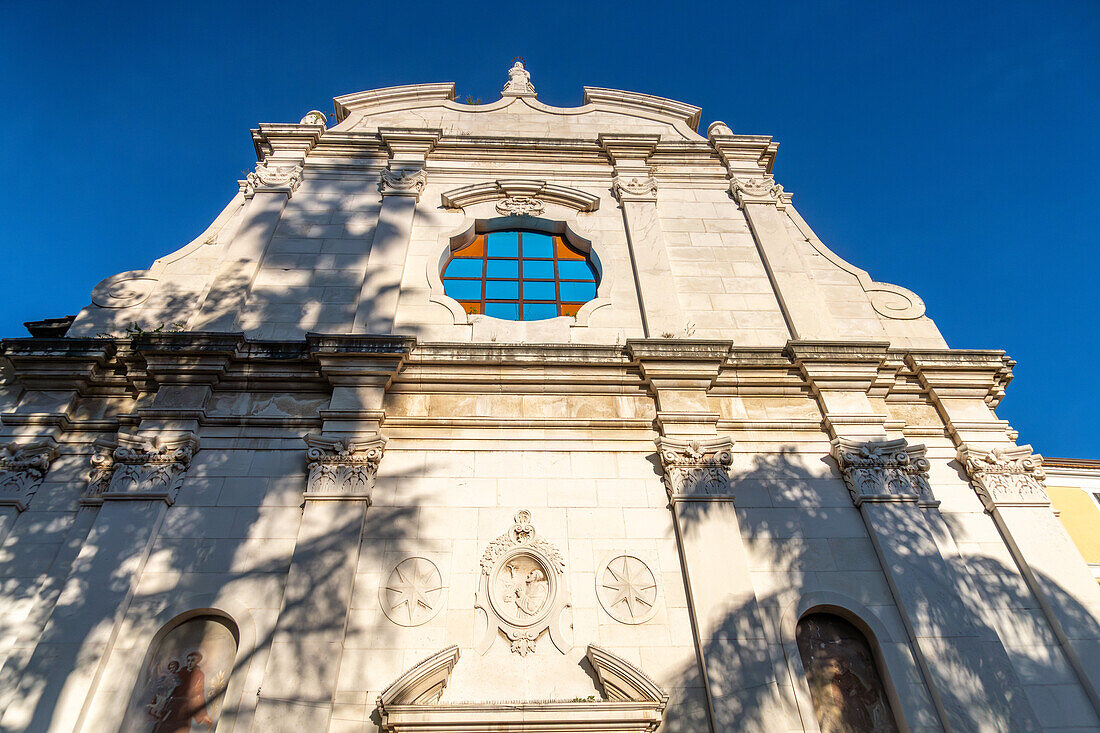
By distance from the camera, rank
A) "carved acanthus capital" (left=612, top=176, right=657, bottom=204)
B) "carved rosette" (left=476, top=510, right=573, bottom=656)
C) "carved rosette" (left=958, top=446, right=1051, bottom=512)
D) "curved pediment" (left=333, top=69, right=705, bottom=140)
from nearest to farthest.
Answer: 1. "carved rosette" (left=476, top=510, right=573, bottom=656)
2. "carved rosette" (left=958, top=446, right=1051, bottom=512)
3. "carved acanthus capital" (left=612, top=176, right=657, bottom=204)
4. "curved pediment" (left=333, top=69, right=705, bottom=140)

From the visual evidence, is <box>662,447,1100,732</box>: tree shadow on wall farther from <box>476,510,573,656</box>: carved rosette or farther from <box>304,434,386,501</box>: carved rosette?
<box>304,434,386,501</box>: carved rosette

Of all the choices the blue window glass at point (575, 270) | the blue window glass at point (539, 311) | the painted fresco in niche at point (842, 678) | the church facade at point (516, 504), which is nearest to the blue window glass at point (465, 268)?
the church facade at point (516, 504)

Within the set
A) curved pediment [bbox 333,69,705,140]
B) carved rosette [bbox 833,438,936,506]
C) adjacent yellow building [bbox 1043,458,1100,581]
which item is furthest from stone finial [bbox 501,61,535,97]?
adjacent yellow building [bbox 1043,458,1100,581]

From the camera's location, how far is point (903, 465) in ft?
30.2

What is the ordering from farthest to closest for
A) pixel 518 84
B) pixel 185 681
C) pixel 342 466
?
pixel 518 84, pixel 342 466, pixel 185 681

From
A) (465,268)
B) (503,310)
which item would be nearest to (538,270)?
(503,310)

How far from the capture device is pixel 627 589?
8117 mm

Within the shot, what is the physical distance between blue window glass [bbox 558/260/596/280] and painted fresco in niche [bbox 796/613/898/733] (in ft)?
22.0

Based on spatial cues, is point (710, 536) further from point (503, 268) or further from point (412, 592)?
point (503, 268)

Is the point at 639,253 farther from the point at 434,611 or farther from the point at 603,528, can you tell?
the point at 434,611

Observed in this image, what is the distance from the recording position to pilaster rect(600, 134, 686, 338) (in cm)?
1095

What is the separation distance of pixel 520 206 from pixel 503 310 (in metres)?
2.57

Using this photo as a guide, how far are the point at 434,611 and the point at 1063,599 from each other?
25.1 ft

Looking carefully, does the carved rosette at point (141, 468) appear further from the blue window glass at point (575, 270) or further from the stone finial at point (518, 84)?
the stone finial at point (518, 84)
